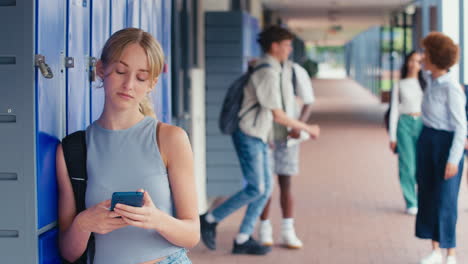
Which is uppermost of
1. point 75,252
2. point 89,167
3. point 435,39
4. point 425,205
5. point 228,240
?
point 435,39

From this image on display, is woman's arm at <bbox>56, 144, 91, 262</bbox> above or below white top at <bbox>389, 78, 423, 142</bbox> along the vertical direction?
below

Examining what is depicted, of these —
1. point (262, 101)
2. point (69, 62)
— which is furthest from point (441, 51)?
point (69, 62)

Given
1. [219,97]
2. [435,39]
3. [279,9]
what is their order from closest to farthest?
[435,39] → [219,97] → [279,9]

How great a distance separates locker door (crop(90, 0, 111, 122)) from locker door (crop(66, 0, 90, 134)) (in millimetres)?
46

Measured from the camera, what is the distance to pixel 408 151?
24.1 feet

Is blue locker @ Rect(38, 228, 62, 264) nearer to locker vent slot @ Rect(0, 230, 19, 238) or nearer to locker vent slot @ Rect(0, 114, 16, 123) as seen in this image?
locker vent slot @ Rect(0, 230, 19, 238)

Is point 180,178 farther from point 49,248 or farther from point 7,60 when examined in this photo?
point 7,60

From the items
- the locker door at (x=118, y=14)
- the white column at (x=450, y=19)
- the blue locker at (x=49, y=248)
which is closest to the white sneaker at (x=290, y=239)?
the locker door at (x=118, y=14)

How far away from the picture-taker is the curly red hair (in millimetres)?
5043

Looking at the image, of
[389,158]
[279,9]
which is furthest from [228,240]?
[279,9]

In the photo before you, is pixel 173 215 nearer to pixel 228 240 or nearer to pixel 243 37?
pixel 228 240

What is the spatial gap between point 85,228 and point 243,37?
6198 millimetres

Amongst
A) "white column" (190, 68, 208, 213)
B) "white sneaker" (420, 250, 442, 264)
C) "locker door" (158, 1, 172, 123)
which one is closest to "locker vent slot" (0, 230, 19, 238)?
"locker door" (158, 1, 172, 123)

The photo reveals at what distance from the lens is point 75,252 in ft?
7.34
